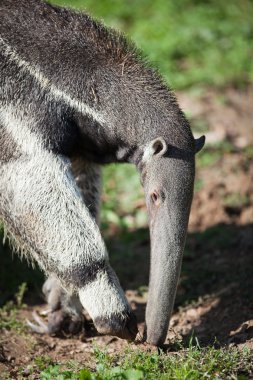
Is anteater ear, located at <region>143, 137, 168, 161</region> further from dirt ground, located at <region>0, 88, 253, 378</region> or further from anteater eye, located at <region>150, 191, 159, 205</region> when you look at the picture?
dirt ground, located at <region>0, 88, 253, 378</region>

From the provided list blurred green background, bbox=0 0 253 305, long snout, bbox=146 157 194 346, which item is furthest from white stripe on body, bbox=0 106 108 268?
blurred green background, bbox=0 0 253 305

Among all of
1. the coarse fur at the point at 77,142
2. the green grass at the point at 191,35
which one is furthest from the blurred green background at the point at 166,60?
the coarse fur at the point at 77,142

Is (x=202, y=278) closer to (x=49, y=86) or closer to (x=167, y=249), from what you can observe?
(x=167, y=249)

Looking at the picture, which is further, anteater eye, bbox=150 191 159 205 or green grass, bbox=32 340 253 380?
anteater eye, bbox=150 191 159 205

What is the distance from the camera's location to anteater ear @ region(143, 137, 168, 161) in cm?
484

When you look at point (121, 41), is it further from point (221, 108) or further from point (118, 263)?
point (221, 108)

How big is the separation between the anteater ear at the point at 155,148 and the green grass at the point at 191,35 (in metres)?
4.87

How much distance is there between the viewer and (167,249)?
15.7 feet

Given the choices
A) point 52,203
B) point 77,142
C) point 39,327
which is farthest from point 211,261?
point 52,203

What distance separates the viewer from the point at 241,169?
8.30m

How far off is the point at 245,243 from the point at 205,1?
702 cm

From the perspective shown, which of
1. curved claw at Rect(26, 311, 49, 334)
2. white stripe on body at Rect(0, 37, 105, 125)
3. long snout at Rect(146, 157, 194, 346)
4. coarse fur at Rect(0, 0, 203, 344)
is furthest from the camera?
curved claw at Rect(26, 311, 49, 334)

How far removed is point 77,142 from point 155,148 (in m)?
0.71

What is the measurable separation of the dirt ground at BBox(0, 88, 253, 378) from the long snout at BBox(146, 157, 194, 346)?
0.30 meters
